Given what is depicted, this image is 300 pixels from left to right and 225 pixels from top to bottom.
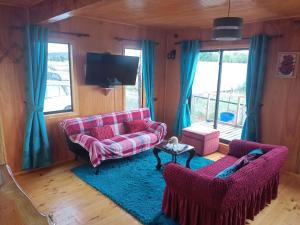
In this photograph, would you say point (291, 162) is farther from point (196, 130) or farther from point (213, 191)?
point (213, 191)

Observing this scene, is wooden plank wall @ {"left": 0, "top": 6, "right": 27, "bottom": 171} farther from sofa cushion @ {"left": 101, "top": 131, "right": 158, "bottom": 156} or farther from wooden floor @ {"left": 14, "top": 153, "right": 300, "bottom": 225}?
sofa cushion @ {"left": 101, "top": 131, "right": 158, "bottom": 156}

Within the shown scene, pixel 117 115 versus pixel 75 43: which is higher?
pixel 75 43

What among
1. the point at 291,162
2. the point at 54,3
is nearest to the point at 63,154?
the point at 54,3

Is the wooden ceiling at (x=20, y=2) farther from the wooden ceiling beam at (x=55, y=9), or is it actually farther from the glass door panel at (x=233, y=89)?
the glass door panel at (x=233, y=89)

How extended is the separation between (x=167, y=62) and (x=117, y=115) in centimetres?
183

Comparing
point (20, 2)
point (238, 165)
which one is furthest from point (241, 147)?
point (20, 2)

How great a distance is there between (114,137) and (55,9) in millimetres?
2175

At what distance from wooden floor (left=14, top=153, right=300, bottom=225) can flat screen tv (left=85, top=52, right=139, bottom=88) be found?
164 cm

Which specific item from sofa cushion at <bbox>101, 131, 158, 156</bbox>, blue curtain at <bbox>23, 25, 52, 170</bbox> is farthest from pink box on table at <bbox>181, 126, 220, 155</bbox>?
blue curtain at <bbox>23, 25, 52, 170</bbox>

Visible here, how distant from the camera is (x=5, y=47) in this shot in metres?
3.13

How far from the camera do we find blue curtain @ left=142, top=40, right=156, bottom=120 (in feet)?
15.5

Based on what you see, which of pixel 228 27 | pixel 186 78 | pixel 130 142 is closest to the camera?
pixel 228 27

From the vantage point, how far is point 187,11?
3.29 m

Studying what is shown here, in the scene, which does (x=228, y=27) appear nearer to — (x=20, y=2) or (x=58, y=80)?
(x=20, y=2)
